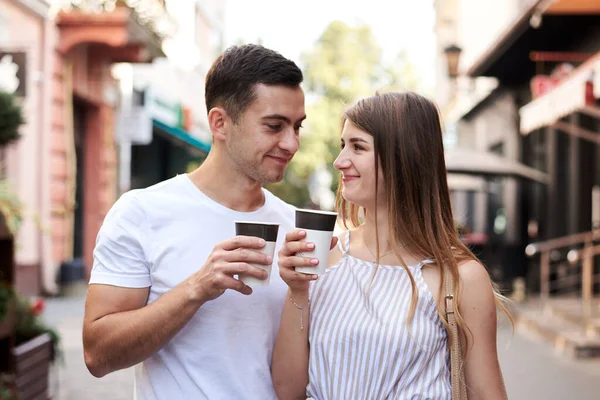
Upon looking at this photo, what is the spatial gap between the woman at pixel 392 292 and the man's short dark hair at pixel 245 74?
25 centimetres

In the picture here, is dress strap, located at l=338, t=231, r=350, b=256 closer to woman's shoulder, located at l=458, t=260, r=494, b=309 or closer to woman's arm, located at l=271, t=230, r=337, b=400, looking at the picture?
woman's arm, located at l=271, t=230, r=337, b=400

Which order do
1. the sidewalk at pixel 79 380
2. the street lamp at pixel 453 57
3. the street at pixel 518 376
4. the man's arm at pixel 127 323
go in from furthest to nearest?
the street lamp at pixel 453 57 → the street at pixel 518 376 → the sidewalk at pixel 79 380 → the man's arm at pixel 127 323

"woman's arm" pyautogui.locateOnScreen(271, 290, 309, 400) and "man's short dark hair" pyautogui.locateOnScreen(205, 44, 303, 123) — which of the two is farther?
"man's short dark hair" pyautogui.locateOnScreen(205, 44, 303, 123)

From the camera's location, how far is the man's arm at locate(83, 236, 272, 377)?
2.32 m

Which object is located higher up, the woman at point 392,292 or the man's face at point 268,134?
the man's face at point 268,134

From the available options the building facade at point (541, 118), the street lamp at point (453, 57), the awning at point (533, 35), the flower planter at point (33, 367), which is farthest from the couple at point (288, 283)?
the street lamp at point (453, 57)

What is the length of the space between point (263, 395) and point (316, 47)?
147ft

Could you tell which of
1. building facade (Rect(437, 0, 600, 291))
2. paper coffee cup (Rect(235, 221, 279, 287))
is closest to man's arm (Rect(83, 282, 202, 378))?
paper coffee cup (Rect(235, 221, 279, 287))

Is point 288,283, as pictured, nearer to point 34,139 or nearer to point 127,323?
point 127,323

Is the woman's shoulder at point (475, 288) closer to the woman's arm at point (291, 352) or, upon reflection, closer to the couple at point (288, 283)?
the couple at point (288, 283)

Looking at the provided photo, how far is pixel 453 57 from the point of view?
17703 millimetres

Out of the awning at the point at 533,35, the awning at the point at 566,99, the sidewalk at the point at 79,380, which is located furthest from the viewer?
the awning at the point at 533,35

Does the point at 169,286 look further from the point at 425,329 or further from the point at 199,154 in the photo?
the point at 199,154

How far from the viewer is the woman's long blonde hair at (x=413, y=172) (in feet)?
8.93
